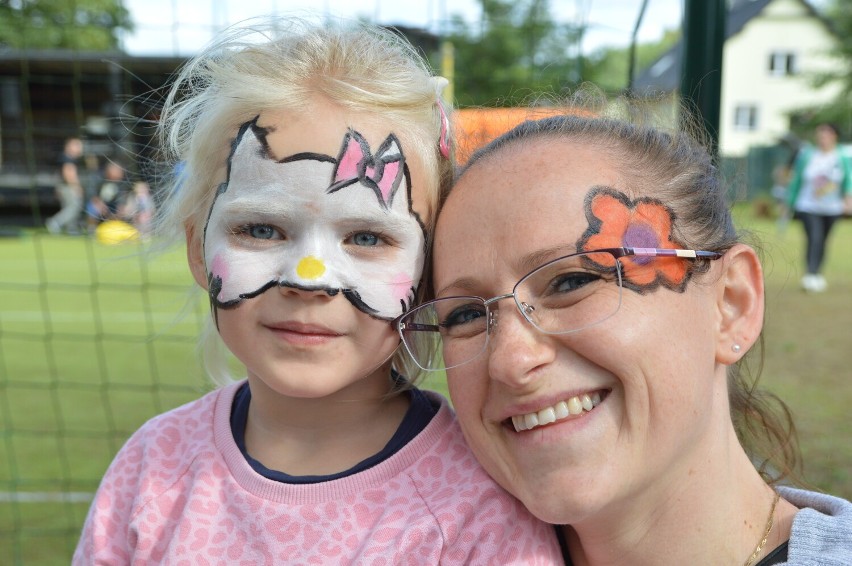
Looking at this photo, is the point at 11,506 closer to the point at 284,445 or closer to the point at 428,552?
the point at 284,445

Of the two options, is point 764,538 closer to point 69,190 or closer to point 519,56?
point 519,56

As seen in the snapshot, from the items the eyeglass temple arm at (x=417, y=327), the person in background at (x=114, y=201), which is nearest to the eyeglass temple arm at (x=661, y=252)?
the eyeglass temple arm at (x=417, y=327)

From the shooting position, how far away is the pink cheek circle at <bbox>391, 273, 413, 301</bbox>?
1.59 metres

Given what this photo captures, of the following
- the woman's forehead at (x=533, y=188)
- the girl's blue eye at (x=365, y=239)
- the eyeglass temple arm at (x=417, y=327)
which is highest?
the woman's forehead at (x=533, y=188)

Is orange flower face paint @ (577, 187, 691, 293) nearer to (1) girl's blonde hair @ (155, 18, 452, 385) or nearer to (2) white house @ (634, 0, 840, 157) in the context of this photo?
(1) girl's blonde hair @ (155, 18, 452, 385)

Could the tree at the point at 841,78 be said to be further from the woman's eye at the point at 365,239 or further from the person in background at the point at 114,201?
the woman's eye at the point at 365,239

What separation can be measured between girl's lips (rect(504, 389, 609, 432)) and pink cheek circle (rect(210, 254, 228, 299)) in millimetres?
626

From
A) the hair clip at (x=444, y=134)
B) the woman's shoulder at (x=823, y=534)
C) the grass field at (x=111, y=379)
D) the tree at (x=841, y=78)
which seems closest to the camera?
the woman's shoulder at (x=823, y=534)

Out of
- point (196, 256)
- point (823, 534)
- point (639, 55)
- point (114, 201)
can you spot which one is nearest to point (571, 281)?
point (823, 534)

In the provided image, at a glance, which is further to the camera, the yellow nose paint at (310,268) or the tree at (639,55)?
the tree at (639,55)

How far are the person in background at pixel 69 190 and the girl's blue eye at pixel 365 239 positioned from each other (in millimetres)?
10963

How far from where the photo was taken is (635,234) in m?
→ 1.41

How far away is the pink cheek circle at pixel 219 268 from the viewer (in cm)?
160

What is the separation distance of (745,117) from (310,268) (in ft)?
132
